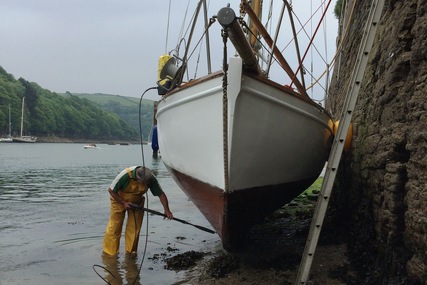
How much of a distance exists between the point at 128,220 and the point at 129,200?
33 cm

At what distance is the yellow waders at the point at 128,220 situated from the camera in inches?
249

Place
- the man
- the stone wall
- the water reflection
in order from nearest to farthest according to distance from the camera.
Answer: the stone wall
the water reflection
the man

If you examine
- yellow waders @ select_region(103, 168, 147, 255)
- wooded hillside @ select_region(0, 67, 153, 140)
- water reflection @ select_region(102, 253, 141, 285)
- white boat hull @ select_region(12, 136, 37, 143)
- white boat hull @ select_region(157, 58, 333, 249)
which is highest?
wooded hillside @ select_region(0, 67, 153, 140)

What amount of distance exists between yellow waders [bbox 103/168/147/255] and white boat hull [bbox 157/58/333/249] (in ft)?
2.90

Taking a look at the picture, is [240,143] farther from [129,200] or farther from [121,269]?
[121,269]

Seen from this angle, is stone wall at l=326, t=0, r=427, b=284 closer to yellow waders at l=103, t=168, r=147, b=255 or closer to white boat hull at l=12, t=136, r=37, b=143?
yellow waders at l=103, t=168, r=147, b=255

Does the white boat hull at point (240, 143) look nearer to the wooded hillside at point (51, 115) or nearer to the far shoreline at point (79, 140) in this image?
the wooded hillside at point (51, 115)

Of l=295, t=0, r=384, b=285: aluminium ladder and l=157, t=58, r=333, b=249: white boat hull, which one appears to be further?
l=157, t=58, r=333, b=249: white boat hull

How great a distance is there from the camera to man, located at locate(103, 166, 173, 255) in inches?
244

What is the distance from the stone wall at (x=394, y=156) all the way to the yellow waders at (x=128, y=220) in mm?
3060

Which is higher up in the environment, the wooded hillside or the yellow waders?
the wooded hillside

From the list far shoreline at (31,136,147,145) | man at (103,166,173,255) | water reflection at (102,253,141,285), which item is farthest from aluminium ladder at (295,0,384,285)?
far shoreline at (31,136,147,145)

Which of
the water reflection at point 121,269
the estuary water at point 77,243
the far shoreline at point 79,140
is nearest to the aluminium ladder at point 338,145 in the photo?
the estuary water at point 77,243

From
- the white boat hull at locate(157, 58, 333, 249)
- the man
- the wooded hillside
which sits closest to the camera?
the white boat hull at locate(157, 58, 333, 249)
